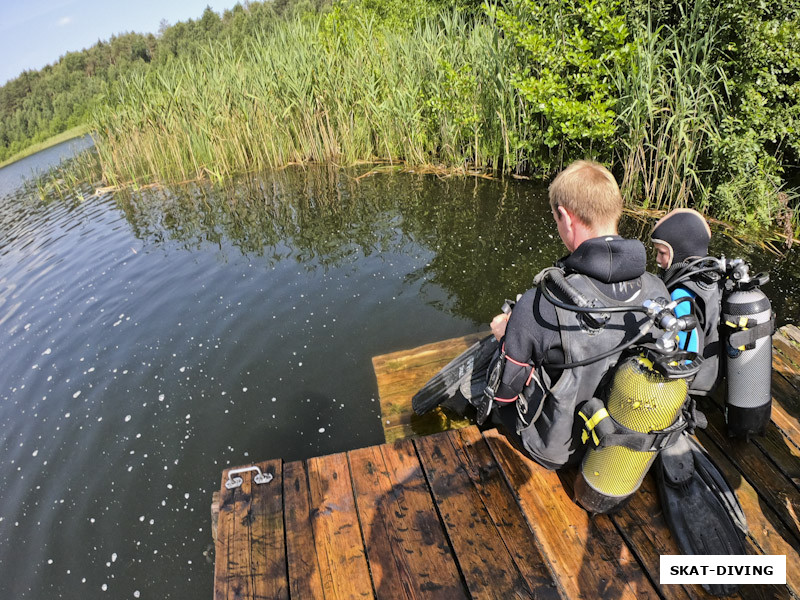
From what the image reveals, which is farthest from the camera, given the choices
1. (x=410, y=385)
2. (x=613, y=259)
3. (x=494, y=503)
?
(x=410, y=385)

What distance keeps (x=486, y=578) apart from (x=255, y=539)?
1.17 metres

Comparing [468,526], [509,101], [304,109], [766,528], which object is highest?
[304,109]

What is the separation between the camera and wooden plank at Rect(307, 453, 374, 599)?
2174 millimetres

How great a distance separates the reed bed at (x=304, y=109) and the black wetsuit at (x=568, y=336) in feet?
23.1

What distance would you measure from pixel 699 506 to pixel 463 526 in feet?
3.64

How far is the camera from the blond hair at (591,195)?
2.15 m

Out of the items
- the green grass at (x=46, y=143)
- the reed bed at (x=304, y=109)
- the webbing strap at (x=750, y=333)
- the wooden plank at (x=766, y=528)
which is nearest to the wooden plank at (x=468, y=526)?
the wooden plank at (x=766, y=528)

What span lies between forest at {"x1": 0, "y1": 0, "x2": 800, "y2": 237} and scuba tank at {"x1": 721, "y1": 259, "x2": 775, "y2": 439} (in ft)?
15.2

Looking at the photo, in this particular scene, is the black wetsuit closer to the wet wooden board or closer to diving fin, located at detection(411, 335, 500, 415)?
the wet wooden board

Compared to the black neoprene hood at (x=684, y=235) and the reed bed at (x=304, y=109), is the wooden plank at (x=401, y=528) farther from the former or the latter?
the reed bed at (x=304, y=109)

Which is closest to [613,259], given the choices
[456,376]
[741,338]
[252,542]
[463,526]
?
[741,338]

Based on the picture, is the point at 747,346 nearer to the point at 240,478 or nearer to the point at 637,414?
the point at 637,414

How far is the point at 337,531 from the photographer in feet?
7.92

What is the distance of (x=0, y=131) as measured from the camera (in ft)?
89.3
